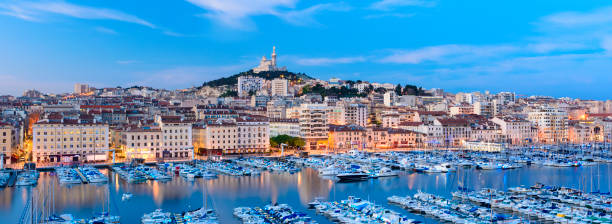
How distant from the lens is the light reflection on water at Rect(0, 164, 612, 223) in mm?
25922

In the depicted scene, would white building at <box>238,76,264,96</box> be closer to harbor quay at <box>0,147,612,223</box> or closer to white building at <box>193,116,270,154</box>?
white building at <box>193,116,270,154</box>

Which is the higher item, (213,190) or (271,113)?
(271,113)

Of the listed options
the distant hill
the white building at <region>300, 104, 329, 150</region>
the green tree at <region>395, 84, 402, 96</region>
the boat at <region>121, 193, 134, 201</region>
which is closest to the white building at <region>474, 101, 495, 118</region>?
the green tree at <region>395, 84, 402, 96</region>

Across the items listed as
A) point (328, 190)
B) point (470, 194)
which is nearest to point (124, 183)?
point (328, 190)

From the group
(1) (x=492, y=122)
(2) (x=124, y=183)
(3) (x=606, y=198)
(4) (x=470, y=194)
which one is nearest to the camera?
(3) (x=606, y=198)

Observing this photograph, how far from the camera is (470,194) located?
27703 millimetres

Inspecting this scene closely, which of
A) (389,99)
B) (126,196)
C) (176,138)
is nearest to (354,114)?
(389,99)

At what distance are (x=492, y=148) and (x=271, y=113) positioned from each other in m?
32.6

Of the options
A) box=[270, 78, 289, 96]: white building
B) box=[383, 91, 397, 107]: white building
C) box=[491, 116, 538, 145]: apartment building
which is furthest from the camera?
box=[270, 78, 289, 96]: white building

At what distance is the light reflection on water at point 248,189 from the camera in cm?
2592

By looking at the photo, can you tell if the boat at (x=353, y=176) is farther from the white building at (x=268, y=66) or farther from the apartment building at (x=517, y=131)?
the white building at (x=268, y=66)

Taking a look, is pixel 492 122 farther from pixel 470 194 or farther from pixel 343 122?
pixel 470 194

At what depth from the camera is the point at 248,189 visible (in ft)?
103

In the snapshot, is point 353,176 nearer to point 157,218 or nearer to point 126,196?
point 126,196
